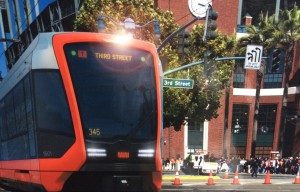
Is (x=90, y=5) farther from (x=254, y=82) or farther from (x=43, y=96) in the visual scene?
(x=254, y=82)

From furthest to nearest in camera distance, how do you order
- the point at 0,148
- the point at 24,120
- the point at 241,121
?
the point at 241,121, the point at 0,148, the point at 24,120

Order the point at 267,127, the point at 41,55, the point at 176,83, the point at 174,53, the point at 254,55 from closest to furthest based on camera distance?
the point at 41,55
the point at 176,83
the point at 254,55
the point at 174,53
the point at 267,127

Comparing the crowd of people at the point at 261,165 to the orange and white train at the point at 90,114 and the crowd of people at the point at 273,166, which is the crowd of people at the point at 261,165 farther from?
the orange and white train at the point at 90,114

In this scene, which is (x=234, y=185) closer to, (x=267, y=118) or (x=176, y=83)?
(x=176, y=83)

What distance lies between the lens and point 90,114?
8477 millimetres

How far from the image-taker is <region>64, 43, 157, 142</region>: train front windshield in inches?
335

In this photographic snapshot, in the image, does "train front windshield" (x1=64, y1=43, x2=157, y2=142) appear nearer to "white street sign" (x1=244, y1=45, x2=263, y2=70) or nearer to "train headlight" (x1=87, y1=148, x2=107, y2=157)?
"train headlight" (x1=87, y1=148, x2=107, y2=157)

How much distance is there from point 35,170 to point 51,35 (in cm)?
281

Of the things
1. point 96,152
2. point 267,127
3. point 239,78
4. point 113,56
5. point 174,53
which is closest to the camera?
point 96,152

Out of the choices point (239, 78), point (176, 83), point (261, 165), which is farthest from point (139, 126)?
point (239, 78)

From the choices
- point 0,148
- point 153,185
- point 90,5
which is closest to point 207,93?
point 90,5

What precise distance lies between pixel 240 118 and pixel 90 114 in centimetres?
4048

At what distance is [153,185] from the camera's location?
350 inches

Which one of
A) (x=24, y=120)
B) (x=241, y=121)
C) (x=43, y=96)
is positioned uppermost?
(x=43, y=96)
